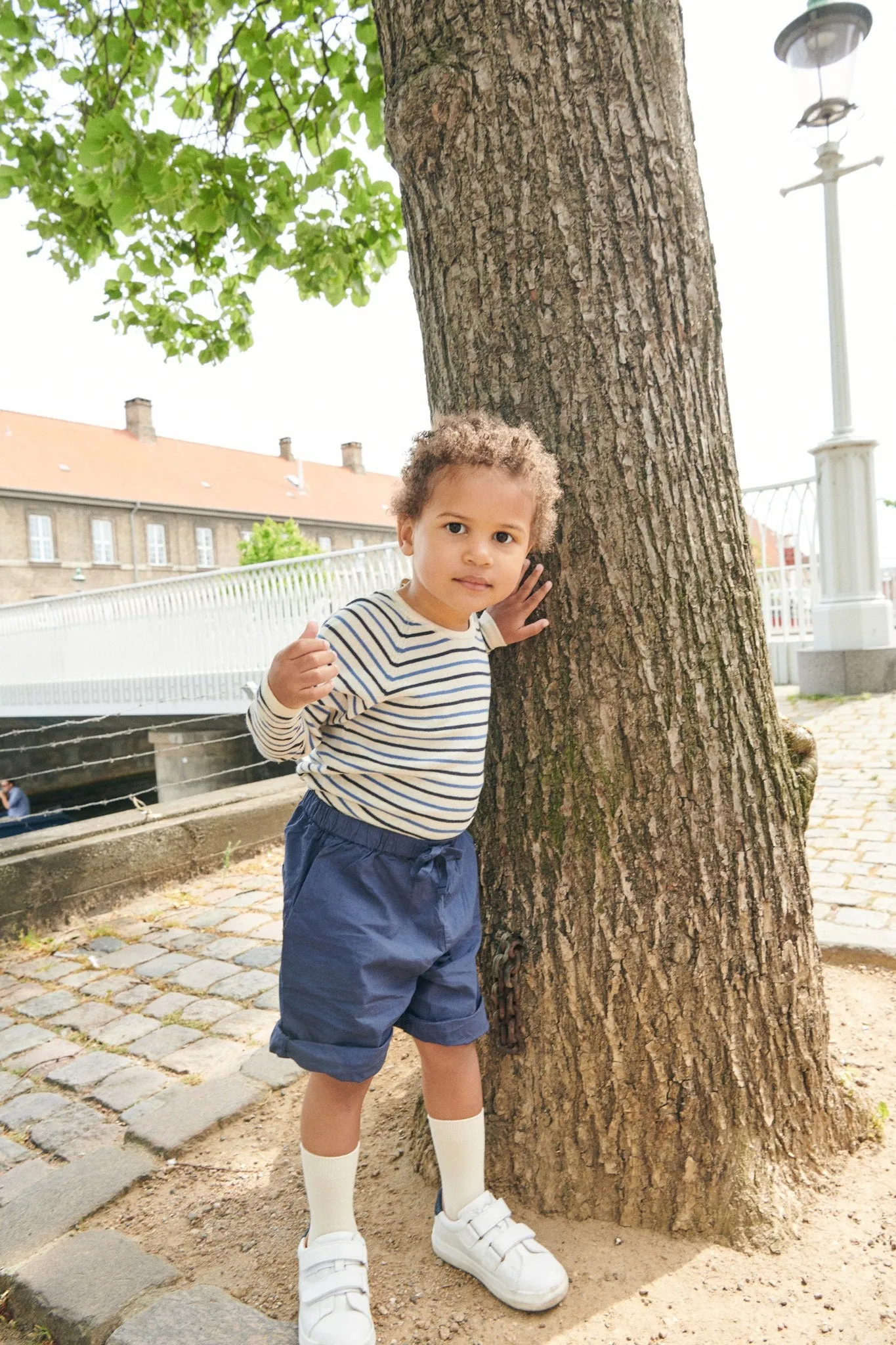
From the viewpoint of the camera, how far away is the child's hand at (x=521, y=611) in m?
2.01

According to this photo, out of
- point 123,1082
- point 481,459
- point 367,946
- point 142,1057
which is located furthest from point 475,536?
point 142,1057

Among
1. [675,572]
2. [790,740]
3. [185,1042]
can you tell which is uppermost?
[675,572]

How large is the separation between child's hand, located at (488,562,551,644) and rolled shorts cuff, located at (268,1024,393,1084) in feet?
2.92

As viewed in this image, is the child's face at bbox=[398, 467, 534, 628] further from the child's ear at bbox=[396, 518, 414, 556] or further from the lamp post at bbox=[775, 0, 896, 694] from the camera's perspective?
the lamp post at bbox=[775, 0, 896, 694]

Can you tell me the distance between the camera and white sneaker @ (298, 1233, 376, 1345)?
65.6 inches

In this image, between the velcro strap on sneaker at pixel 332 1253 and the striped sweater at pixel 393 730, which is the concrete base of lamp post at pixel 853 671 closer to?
the striped sweater at pixel 393 730

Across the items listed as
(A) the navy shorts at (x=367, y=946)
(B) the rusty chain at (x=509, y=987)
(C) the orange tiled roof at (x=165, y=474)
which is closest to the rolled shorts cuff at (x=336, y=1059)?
(A) the navy shorts at (x=367, y=946)

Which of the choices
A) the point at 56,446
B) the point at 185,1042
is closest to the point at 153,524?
the point at 56,446

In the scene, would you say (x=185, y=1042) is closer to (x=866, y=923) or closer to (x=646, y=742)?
(x=646, y=742)

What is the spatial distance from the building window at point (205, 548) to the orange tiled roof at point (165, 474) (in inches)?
57.1

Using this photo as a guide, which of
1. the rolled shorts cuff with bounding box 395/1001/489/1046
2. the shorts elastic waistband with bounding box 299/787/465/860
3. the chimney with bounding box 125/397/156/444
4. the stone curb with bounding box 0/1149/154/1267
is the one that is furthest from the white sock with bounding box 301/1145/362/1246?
the chimney with bounding box 125/397/156/444

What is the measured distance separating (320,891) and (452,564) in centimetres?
70

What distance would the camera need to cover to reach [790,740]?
2.36m

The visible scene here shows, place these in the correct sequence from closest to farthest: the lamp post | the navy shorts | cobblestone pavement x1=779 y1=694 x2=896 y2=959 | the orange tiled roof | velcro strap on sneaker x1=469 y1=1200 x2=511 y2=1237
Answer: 1. the navy shorts
2. velcro strap on sneaker x1=469 y1=1200 x2=511 y2=1237
3. cobblestone pavement x1=779 y1=694 x2=896 y2=959
4. the lamp post
5. the orange tiled roof
